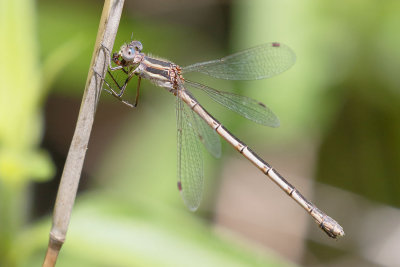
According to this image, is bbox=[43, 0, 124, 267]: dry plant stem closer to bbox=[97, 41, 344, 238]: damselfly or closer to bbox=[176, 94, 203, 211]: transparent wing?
bbox=[97, 41, 344, 238]: damselfly

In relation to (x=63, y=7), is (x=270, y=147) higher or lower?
lower

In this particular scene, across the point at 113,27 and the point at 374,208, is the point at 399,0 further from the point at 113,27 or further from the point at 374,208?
the point at 113,27

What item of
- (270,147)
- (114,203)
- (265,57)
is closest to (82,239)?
(114,203)

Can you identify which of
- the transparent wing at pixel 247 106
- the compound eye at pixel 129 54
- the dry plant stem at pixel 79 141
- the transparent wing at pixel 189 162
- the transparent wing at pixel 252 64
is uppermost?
the transparent wing at pixel 252 64

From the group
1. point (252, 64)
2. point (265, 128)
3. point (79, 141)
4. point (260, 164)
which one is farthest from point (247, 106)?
point (79, 141)

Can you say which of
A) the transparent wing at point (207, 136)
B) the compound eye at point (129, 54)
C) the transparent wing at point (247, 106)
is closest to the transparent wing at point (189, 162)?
the transparent wing at point (207, 136)

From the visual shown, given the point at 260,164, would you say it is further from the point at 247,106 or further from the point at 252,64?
the point at 252,64

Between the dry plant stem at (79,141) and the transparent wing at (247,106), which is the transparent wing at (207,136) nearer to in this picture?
the transparent wing at (247,106)
